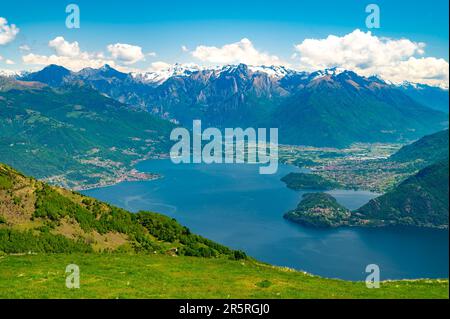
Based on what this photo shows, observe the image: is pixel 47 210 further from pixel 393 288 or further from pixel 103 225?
pixel 393 288

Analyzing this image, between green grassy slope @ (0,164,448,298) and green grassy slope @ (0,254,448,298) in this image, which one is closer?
green grassy slope @ (0,254,448,298)

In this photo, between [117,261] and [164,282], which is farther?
[117,261]

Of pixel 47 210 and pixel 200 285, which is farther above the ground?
pixel 47 210

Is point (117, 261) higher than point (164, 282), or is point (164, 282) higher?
point (117, 261)

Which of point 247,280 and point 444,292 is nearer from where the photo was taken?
point 444,292

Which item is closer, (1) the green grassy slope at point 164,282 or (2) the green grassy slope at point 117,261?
(1) the green grassy slope at point 164,282
